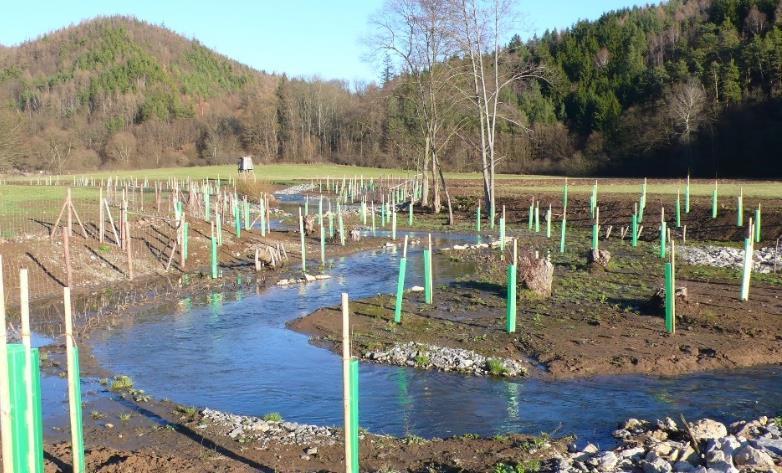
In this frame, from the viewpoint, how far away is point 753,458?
8.36 metres

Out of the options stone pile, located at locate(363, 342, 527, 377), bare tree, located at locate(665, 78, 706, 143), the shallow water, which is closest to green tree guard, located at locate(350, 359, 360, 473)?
the shallow water

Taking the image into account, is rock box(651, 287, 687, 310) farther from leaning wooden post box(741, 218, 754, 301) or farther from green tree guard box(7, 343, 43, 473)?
green tree guard box(7, 343, 43, 473)

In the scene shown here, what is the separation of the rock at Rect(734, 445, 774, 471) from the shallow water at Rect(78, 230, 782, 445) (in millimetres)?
2389

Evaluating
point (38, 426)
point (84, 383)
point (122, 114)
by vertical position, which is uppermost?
point (122, 114)

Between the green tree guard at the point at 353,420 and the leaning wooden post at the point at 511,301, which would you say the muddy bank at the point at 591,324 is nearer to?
the leaning wooden post at the point at 511,301

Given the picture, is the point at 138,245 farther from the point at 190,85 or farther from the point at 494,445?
the point at 190,85

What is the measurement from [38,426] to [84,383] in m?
5.84

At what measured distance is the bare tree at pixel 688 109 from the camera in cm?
7456

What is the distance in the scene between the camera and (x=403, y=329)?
17.5 meters

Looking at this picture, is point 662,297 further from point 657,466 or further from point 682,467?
point 657,466

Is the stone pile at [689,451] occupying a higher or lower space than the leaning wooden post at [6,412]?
lower

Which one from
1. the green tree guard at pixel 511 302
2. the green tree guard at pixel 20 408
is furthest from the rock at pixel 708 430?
the green tree guard at pixel 20 408

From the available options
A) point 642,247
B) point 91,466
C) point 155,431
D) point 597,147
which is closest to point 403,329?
point 155,431

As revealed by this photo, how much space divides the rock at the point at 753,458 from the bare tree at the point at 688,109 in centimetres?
7101
